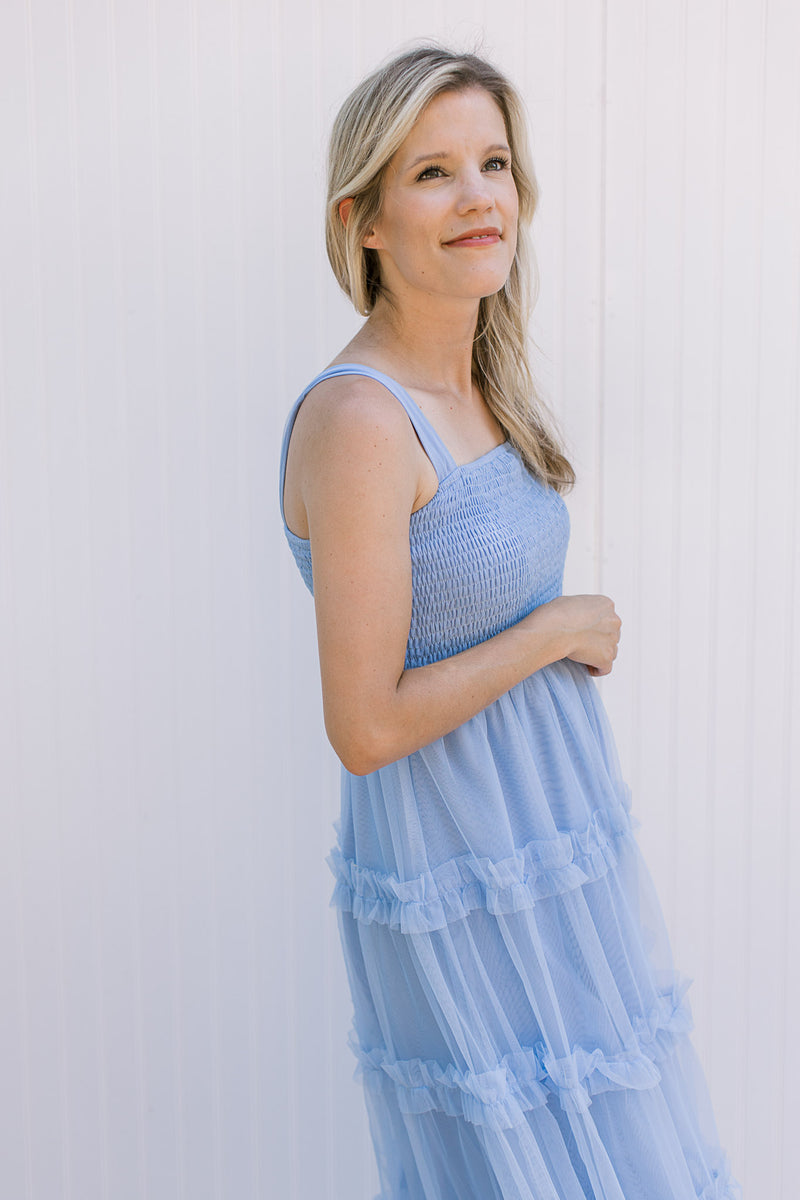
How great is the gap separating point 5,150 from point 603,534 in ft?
3.89

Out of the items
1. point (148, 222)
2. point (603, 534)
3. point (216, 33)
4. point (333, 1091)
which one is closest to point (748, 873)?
point (603, 534)

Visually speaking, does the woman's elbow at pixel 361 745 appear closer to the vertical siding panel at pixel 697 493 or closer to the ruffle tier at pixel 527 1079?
the ruffle tier at pixel 527 1079

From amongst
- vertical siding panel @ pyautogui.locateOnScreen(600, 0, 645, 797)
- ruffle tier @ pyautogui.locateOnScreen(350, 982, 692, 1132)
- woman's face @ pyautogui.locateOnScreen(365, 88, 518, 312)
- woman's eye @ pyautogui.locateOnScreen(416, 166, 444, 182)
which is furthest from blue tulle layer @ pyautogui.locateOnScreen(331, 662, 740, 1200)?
vertical siding panel @ pyautogui.locateOnScreen(600, 0, 645, 797)

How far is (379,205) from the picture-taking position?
49.2 inches

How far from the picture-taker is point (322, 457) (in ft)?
3.49

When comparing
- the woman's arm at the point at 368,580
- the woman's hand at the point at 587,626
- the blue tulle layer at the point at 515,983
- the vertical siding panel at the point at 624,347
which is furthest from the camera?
the vertical siding panel at the point at 624,347

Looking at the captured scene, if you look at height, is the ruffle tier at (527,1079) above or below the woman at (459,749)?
below

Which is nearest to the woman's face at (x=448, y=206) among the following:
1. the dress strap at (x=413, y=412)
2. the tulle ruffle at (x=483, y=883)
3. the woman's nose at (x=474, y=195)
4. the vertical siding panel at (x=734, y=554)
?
the woman's nose at (x=474, y=195)

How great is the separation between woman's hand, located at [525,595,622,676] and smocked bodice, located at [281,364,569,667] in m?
0.04

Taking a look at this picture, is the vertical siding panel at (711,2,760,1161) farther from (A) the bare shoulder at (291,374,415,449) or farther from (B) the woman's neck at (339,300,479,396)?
(A) the bare shoulder at (291,374,415,449)

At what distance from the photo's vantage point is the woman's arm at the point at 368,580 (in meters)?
1.04

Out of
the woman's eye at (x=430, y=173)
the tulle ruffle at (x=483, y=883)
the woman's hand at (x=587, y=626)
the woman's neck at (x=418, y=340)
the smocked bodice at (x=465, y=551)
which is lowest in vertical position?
the tulle ruffle at (x=483, y=883)

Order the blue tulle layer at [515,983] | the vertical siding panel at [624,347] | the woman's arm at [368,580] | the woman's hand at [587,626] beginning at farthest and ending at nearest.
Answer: the vertical siding panel at [624,347] → the woman's hand at [587,626] → the blue tulle layer at [515,983] → the woman's arm at [368,580]

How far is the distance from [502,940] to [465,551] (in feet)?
1.34
